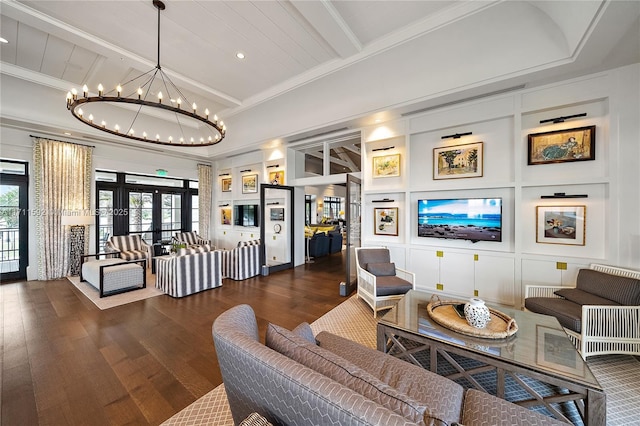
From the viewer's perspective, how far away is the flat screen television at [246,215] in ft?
24.3

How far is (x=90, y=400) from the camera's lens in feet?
6.45

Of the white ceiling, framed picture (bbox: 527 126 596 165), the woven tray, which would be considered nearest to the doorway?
the white ceiling

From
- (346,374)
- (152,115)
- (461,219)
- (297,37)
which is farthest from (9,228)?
(461,219)

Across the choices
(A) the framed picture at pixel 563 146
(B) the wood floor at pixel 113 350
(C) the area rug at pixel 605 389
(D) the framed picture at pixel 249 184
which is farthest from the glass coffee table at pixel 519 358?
(D) the framed picture at pixel 249 184

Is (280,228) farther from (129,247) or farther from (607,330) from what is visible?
(607,330)

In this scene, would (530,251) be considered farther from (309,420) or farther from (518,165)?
(309,420)

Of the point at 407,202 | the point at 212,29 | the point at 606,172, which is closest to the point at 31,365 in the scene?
the point at 212,29

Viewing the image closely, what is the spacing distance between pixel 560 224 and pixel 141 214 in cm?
964

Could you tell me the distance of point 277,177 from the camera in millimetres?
6809

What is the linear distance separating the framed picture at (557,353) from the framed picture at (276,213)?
18.6 feet

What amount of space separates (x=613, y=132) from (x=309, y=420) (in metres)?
4.77

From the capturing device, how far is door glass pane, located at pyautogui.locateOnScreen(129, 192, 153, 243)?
7059mm

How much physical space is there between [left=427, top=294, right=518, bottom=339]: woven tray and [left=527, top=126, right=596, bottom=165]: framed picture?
2587 mm

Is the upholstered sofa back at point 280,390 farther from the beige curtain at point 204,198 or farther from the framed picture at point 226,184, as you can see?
the beige curtain at point 204,198
